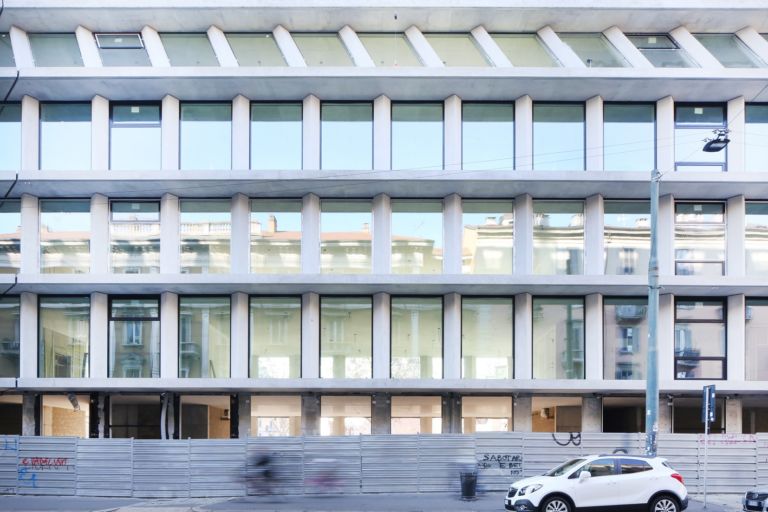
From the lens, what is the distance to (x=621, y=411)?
85.2 feet

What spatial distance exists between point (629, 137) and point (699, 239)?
4254 millimetres

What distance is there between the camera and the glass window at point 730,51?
24188mm

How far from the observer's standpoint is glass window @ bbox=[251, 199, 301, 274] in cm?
2442

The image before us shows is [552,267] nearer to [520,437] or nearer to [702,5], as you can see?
[520,437]

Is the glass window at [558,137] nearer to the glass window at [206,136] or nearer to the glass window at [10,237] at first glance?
the glass window at [206,136]

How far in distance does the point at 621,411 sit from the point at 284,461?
12.6 metres

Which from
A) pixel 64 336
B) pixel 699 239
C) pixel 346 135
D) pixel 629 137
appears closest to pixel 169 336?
pixel 64 336

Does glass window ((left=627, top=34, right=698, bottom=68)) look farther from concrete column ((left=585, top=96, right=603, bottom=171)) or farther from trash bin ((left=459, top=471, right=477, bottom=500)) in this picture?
trash bin ((left=459, top=471, right=477, bottom=500))

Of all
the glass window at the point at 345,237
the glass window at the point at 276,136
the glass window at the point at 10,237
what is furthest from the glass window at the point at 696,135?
the glass window at the point at 10,237

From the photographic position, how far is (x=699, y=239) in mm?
24516

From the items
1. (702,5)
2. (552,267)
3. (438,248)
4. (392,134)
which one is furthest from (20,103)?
(702,5)

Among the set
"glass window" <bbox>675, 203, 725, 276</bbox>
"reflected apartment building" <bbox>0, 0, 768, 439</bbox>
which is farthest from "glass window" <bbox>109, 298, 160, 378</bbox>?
"glass window" <bbox>675, 203, 725, 276</bbox>

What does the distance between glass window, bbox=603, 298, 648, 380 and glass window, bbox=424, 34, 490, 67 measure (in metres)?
9.51

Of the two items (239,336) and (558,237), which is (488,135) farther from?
(239,336)
